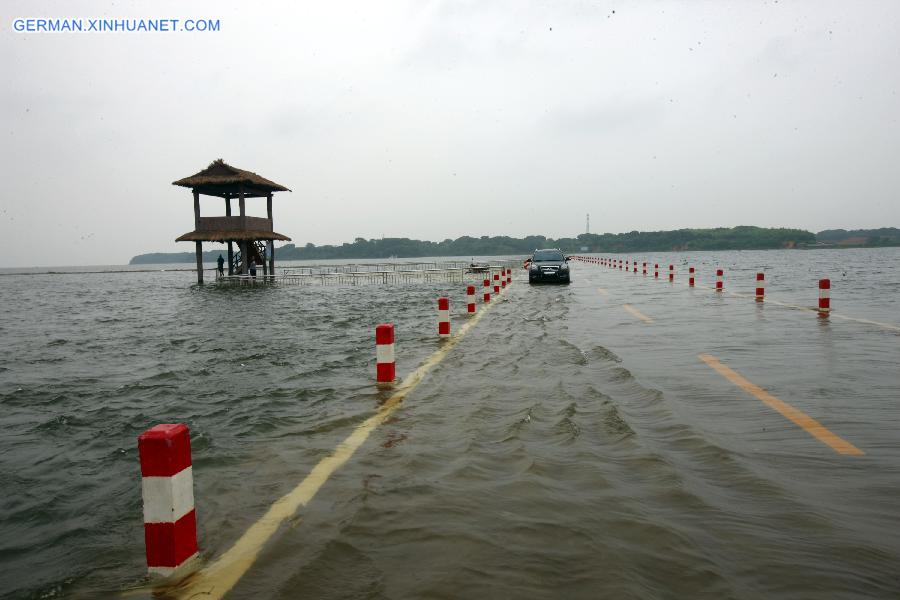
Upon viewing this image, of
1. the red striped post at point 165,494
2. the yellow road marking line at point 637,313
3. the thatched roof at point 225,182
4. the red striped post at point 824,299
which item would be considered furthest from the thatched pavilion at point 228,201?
the red striped post at point 165,494

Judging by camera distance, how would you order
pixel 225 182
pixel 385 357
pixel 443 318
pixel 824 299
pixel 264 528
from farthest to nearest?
1. pixel 225 182
2. pixel 824 299
3. pixel 443 318
4. pixel 385 357
5. pixel 264 528

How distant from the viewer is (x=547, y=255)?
3186 centimetres

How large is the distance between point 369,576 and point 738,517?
214cm

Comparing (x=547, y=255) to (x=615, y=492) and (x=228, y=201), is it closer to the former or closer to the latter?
(x=228, y=201)

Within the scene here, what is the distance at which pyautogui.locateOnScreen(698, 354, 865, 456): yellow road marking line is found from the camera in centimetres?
491

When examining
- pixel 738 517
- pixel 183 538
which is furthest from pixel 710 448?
pixel 183 538

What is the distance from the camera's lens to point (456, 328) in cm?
1378

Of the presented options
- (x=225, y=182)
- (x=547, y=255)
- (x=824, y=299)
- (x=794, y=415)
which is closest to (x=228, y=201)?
(x=225, y=182)

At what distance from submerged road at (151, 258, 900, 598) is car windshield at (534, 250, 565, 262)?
23118 mm

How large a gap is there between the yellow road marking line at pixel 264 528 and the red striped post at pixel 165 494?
16cm

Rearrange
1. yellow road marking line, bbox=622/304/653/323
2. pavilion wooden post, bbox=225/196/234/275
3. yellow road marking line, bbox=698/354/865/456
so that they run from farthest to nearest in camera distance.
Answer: pavilion wooden post, bbox=225/196/234/275
yellow road marking line, bbox=622/304/653/323
yellow road marking line, bbox=698/354/865/456

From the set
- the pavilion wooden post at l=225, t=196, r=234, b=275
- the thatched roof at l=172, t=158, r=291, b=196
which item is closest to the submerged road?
the thatched roof at l=172, t=158, r=291, b=196

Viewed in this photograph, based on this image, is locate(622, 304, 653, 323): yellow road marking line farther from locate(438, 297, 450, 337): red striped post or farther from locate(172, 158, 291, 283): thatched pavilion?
locate(172, 158, 291, 283): thatched pavilion

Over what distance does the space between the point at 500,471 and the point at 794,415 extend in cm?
314
